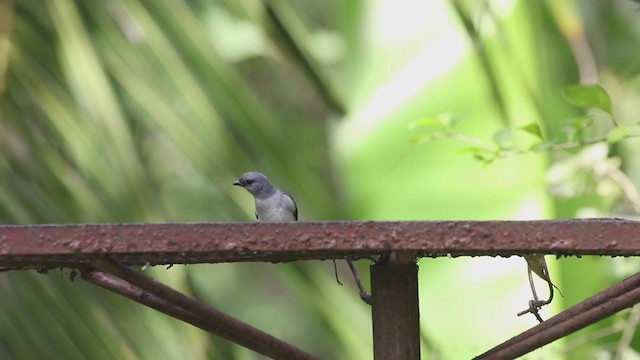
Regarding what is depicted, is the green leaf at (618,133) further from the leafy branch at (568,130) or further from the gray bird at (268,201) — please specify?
the gray bird at (268,201)

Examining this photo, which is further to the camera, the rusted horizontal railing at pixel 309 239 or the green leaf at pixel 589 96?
the green leaf at pixel 589 96

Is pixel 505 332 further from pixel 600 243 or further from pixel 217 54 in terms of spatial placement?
pixel 600 243

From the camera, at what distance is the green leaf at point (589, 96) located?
4.83ft

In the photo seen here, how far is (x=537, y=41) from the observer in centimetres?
212

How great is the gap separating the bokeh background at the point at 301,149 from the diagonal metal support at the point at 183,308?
1.12 feet

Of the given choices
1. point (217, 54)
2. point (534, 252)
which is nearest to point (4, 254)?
point (534, 252)

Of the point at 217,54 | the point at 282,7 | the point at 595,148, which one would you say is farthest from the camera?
the point at 595,148

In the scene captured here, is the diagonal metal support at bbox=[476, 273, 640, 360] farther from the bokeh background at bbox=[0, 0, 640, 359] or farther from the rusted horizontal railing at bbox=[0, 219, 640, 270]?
the bokeh background at bbox=[0, 0, 640, 359]

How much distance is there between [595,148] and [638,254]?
112cm

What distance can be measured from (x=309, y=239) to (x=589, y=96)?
0.75 metres

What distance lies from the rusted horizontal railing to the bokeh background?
0.44m

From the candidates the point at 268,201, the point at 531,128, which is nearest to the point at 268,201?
the point at 268,201

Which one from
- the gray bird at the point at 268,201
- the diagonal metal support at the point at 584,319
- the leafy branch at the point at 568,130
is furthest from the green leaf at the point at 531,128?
the diagonal metal support at the point at 584,319

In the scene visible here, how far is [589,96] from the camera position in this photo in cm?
148
